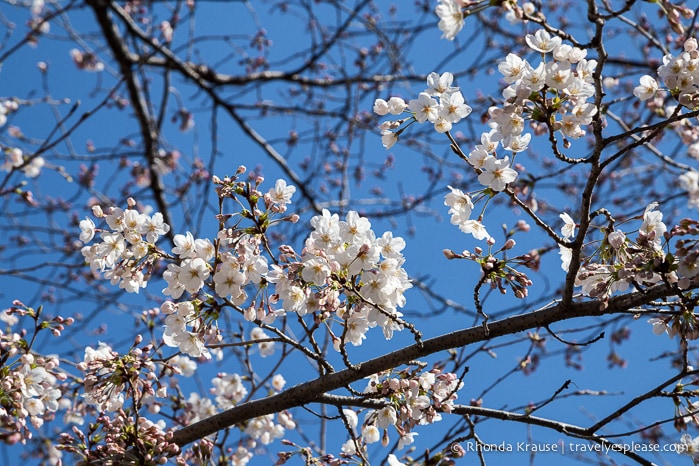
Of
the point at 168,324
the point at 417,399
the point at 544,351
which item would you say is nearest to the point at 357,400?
the point at 417,399

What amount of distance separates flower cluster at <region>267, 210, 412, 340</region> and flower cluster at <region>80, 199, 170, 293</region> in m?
0.55

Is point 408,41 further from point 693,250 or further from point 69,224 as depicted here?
point 693,250

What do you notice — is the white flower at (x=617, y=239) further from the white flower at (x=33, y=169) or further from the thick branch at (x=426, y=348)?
the white flower at (x=33, y=169)

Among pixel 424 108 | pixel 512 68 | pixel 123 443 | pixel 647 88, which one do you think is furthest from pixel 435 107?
pixel 123 443

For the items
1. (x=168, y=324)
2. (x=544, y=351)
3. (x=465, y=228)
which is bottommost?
(x=168, y=324)

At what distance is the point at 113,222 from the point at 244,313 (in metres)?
0.61

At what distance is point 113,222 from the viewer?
2242 mm

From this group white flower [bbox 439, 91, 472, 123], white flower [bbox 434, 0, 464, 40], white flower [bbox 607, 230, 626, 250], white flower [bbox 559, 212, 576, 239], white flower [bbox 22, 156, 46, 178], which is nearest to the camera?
white flower [bbox 434, 0, 464, 40]

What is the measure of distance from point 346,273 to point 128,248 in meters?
0.91

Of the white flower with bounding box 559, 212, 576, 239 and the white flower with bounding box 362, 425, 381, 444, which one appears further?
the white flower with bounding box 362, 425, 381, 444

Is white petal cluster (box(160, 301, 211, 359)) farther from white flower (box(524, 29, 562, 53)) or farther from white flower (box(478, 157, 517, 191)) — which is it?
white flower (box(524, 29, 562, 53))

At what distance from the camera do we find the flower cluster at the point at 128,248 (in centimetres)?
224

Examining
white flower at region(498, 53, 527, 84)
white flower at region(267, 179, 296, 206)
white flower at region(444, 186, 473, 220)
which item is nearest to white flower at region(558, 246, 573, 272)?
white flower at region(444, 186, 473, 220)

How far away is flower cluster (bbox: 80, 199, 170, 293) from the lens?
224 cm
